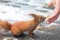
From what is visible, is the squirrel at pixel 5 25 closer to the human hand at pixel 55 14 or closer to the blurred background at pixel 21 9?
the blurred background at pixel 21 9

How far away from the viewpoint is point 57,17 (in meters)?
0.86

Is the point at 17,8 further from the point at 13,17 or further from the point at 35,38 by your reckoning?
the point at 35,38

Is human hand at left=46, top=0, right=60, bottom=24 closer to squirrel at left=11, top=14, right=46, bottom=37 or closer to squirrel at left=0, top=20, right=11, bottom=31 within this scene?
squirrel at left=11, top=14, right=46, bottom=37

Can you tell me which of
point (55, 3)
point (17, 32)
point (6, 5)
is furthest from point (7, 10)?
point (55, 3)

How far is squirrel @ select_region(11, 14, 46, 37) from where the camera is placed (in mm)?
846

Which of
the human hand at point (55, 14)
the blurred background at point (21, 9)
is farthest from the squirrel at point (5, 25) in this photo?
the human hand at point (55, 14)

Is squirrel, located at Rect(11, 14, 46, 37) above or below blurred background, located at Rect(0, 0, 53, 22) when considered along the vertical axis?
below

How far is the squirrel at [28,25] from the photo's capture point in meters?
0.85

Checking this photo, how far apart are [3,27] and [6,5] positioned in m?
0.13

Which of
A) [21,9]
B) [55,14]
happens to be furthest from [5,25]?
[55,14]

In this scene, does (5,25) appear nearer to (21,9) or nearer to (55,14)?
(21,9)

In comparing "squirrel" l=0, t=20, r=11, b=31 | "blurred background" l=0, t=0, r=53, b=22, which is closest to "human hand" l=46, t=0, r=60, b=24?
"blurred background" l=0, t=0, r=53, b=22

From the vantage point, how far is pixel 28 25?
85 centimetres

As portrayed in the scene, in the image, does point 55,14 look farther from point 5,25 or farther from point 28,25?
point 5,25
